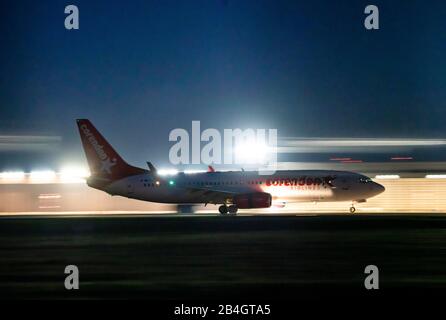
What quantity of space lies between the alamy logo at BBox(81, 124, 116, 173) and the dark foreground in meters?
23.1

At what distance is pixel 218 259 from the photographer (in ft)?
84.1

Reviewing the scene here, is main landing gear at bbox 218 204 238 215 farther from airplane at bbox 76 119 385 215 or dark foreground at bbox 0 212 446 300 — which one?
dark foreground at bbox 0 212 446 300

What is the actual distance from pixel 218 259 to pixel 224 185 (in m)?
35.5

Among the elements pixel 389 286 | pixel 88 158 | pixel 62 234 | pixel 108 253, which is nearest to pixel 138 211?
pixel 88 158

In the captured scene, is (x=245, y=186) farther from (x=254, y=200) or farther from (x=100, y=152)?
(x=100, y=152)

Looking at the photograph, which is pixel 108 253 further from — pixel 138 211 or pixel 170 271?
pixel 138 211

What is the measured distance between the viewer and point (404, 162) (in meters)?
77.2

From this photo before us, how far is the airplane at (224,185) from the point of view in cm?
5866

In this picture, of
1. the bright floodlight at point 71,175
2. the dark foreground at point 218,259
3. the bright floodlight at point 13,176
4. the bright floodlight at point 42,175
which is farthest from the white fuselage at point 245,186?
the dark foreground at point 218,259

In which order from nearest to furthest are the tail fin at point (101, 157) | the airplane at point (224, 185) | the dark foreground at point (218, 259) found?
1. the dark foreground at point (218, 259)
2. the airplane at point (224, 185)
3. the tail fin at point (101, 157)

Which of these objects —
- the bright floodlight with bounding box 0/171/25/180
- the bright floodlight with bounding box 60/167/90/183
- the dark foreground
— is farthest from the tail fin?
the dark foreground

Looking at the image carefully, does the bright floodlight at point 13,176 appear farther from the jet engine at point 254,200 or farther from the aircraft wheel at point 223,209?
the jet engine at point 254,200

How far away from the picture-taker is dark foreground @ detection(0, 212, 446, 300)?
19.3 meters
